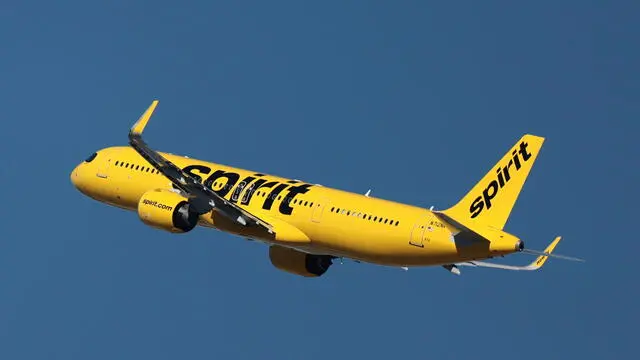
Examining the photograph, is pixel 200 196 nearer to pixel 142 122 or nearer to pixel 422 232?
pixel 142 122

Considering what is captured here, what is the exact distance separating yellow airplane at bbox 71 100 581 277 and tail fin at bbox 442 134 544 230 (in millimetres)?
47

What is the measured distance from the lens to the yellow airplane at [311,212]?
347 feet

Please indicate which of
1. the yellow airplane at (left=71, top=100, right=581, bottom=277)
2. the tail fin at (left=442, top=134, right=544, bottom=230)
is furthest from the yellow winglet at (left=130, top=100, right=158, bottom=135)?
the tail fin at (left=442, top=134, right=544, bottom=230)

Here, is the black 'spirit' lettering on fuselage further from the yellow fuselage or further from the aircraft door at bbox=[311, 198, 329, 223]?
the aircraft door at bbox=[311, 198, 329, 223]

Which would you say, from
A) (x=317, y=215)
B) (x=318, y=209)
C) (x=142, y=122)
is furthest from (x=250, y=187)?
(x=142, y=122)

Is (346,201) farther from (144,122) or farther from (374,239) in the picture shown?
(144,122)

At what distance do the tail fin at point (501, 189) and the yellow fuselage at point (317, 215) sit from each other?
1385 mm

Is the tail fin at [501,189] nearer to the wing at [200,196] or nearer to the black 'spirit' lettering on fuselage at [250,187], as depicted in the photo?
the black 'spirit' lettering on fuselage at [250,187]

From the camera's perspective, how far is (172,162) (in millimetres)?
118625

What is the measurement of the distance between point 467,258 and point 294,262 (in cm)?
1376

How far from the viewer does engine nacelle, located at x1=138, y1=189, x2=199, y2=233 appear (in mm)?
112312

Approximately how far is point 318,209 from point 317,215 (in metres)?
0.35

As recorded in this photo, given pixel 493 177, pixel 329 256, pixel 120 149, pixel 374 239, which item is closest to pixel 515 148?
pixel 493 177

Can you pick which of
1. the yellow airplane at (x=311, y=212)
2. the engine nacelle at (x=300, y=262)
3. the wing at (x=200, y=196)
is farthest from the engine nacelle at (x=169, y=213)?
the engine nacelle at (x=300, y=262)
